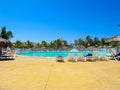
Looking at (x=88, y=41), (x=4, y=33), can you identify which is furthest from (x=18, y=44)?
(x=88, y=41)

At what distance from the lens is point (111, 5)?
3045cm

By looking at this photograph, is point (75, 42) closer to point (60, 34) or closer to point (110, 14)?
point (60, 34)

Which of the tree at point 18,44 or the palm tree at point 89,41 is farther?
the palm tree at point 89,41

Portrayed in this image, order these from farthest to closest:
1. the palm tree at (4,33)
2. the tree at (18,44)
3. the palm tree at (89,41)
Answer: the palm tree at (89,41), the tree at (18,44), the palm tree at (4,33)

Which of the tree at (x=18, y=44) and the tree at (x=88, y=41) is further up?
the tree at (x=88, y=41)

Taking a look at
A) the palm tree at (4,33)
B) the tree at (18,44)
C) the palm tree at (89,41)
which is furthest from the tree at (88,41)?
the palm tree at (4,33)

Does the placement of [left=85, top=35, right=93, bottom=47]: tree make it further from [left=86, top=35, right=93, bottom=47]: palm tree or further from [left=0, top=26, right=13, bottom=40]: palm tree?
[left=0, top=26, right=13, bottom=40]: palm tree

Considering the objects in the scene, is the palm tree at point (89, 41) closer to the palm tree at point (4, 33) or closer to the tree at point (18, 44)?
the tree at point (18, 44)

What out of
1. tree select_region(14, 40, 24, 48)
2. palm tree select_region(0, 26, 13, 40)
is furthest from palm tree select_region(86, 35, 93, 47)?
palm tree select_region(0, 26, 13, 40)

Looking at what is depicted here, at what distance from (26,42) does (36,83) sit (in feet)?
160

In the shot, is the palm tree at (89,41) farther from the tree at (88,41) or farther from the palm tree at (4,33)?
the palm tree at (4,33)

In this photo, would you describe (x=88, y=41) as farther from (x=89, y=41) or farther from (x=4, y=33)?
(x=4, y=33)

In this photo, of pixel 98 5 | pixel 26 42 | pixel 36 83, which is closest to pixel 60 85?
pixel 36 83

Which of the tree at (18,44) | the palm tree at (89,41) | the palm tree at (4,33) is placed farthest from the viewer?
the palm tree at (89,41)
